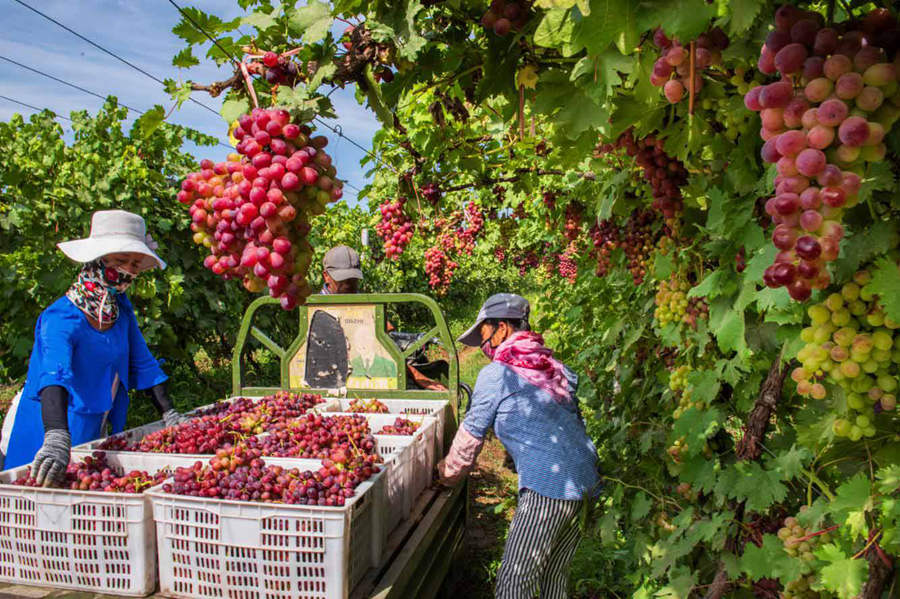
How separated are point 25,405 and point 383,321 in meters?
2.07

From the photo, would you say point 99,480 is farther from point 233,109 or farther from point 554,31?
point 554,31

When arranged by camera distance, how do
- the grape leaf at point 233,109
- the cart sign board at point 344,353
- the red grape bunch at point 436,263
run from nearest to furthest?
the grape leaf at point 233,109
the cart sign board at point 344,353
the red grape bunch at point 436,263

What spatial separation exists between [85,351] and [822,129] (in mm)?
3352

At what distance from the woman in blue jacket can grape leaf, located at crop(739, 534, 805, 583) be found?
2.71m

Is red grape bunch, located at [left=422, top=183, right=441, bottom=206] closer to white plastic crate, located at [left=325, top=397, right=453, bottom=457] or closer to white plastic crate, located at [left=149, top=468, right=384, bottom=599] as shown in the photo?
white plastic crate, located at [left=325, top=397, right=453, bottom=457]

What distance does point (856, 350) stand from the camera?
3.11 feet

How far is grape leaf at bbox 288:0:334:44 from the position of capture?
3.55ft

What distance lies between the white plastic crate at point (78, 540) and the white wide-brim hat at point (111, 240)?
1.08m

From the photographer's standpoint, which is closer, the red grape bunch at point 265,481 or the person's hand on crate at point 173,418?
the red grape bunch at point 265,481

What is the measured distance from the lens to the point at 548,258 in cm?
922

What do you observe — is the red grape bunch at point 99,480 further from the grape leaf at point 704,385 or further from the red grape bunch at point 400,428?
the grape leaf at point 704,385

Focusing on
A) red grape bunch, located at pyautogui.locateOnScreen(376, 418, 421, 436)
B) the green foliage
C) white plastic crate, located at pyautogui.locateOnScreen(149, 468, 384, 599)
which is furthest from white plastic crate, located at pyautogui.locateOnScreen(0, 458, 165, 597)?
the green foliage

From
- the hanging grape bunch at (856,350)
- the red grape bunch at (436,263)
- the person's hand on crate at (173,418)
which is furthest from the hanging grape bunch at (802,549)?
the red grape bunch at (436,263)

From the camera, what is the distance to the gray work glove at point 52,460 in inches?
88.3
